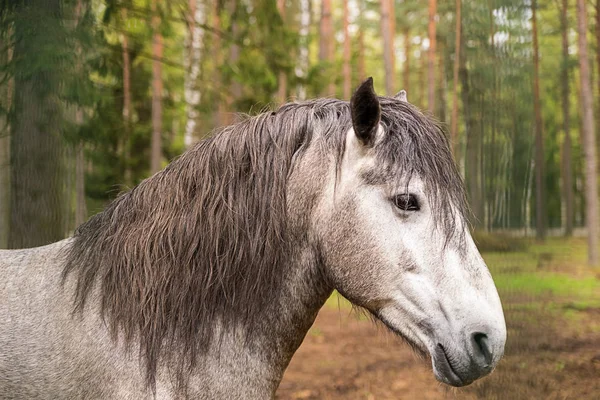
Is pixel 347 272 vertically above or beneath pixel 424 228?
beneath

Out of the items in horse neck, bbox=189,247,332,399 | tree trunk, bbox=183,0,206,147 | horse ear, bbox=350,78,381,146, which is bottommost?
horse neck, bbox=189,247,332,399

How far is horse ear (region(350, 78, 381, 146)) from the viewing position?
7.04ft

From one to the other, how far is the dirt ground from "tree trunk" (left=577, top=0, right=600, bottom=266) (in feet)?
2.29

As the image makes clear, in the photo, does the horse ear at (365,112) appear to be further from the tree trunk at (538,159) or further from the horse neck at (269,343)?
the tree trunk at (538,159)

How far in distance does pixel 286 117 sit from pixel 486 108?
2121 mm

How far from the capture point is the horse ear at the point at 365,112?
7.04 feet

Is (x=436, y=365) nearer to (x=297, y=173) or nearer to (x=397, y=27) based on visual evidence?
(x=297, y=173)

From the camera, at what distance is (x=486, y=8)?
3.89 meters

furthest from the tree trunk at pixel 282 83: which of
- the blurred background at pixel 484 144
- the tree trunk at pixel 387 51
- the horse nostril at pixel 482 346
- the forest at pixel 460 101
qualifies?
the horse nostril at pixel 482 346

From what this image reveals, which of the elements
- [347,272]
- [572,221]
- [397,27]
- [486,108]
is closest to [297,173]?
[347,272]

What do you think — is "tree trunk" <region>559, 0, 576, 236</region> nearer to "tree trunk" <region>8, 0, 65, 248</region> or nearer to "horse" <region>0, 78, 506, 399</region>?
"horse" <region>0, 78, 506, 399</region>

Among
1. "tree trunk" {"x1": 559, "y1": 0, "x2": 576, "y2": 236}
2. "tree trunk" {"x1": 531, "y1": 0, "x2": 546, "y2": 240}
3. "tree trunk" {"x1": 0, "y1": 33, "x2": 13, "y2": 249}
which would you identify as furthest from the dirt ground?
"tree trunk" {"x1": 0, "y1": 33, "x2": 13, "y2": 249}

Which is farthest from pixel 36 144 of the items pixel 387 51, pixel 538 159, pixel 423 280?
pixel 387 51

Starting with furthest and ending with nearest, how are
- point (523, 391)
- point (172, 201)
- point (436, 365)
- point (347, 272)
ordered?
point (523, 391) < point (172, 201) < point (347, 272) < point (436, 365)
